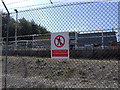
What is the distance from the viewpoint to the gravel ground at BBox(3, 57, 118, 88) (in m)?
5.32

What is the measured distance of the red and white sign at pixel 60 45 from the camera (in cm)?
370

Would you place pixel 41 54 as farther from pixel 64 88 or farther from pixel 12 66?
pixel 12 66

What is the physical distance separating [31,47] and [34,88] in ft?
5.03

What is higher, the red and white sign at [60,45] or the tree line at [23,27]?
the tree line at [23,27]

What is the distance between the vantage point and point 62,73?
6.58 m

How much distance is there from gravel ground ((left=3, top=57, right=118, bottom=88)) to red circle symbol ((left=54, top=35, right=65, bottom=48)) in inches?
54.3

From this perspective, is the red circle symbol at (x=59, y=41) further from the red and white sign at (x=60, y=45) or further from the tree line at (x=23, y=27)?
the tree line at (x=23, y=27)

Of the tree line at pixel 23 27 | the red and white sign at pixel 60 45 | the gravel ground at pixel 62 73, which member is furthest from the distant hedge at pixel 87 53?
the red and white sign at pixel 60 45

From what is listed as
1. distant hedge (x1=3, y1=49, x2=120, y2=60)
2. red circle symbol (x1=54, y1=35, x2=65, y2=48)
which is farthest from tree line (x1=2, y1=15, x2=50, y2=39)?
distant hedge (x1=3, y1=49, x2=120, y2=60)

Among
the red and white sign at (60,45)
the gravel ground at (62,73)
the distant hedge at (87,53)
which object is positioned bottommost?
the gravel ground at (62,73)

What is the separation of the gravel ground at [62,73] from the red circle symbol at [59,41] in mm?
1379

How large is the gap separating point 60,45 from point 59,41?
107 millimetres

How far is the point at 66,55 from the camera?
3682 millimetres

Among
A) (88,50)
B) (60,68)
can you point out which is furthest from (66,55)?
(60,68)
